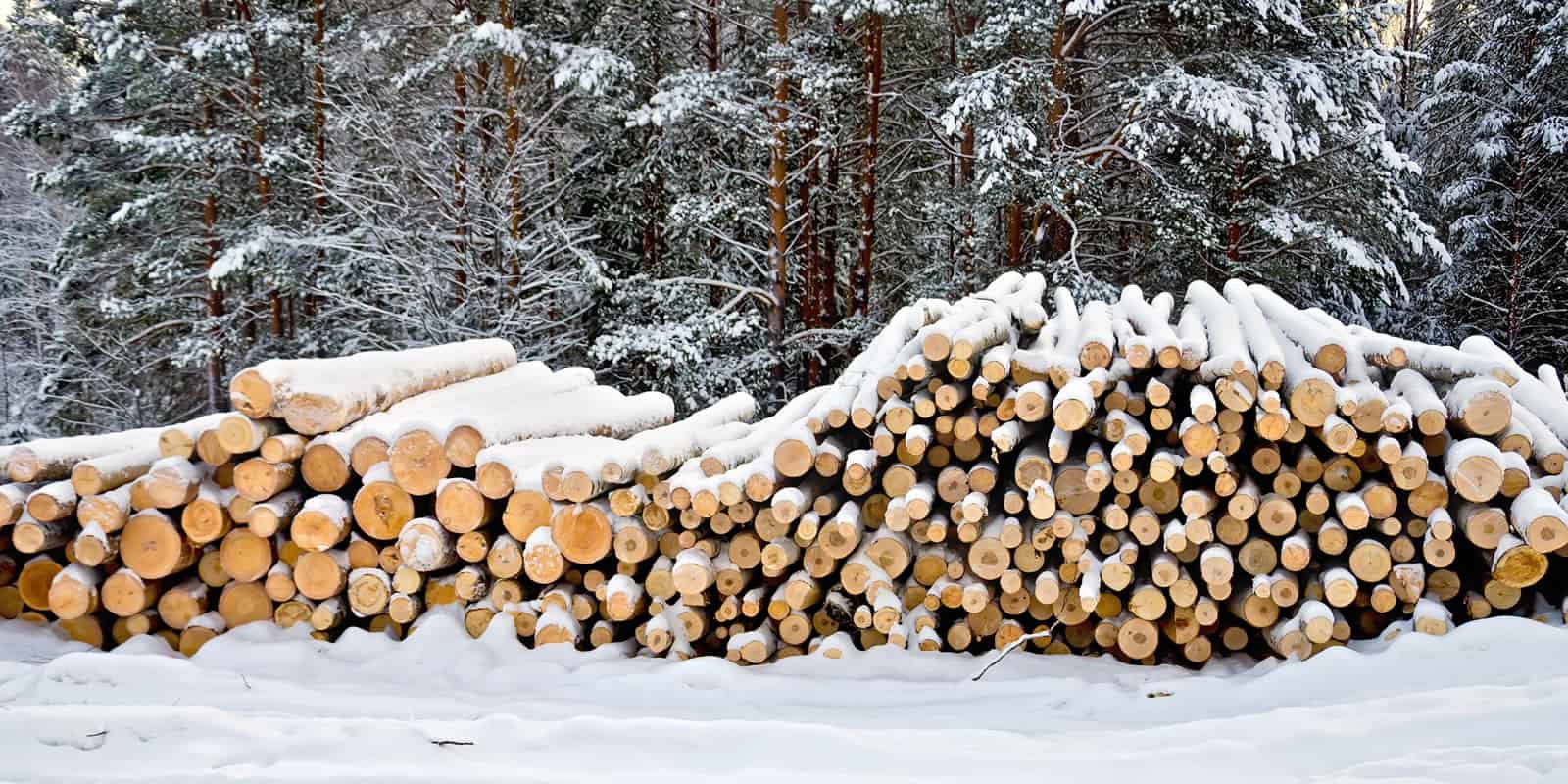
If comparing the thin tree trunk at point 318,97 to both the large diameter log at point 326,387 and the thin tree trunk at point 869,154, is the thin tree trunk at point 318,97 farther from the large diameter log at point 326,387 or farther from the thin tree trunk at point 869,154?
the large diameter log at point 326,387

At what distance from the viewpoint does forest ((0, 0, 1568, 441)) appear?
9672mm

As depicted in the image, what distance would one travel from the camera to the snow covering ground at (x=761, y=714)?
281 cm

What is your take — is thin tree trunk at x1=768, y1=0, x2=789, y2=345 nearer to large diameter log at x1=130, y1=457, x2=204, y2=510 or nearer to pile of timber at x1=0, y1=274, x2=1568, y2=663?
pile of timber at x1=0, y1=274, x2=1568, y2=663

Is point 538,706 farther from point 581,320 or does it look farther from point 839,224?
point 839,224

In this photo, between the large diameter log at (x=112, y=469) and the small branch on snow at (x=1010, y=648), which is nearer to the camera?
the small branch on snow at (x=1010, y=648)

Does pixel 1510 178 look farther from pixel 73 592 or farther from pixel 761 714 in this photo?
pixel 73 592

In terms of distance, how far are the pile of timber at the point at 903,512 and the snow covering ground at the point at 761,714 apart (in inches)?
7.5

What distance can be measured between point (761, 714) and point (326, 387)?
8.26 feet

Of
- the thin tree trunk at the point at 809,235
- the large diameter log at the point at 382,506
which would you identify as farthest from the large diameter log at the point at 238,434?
the thin tree trunk at the point at 809,235

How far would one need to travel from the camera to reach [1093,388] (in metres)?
3.93

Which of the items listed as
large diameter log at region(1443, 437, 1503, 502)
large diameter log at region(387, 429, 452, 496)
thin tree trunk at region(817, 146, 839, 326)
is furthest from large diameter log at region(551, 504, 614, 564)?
thin tree trunk at region(817, 146, 839, 326)

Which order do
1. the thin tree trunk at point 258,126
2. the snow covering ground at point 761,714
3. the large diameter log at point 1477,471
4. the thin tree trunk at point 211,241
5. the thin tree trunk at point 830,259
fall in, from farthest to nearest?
the thin tree trunk at point 830,259 → the thin tree trunk at point 211,241 → the thin tree trunk at point 258,126 → the large diameter log at point 1477,471 → the snow covering ground at point 761,714

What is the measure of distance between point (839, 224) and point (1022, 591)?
999 centimetres

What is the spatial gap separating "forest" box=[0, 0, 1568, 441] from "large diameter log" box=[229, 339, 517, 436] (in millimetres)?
4864
